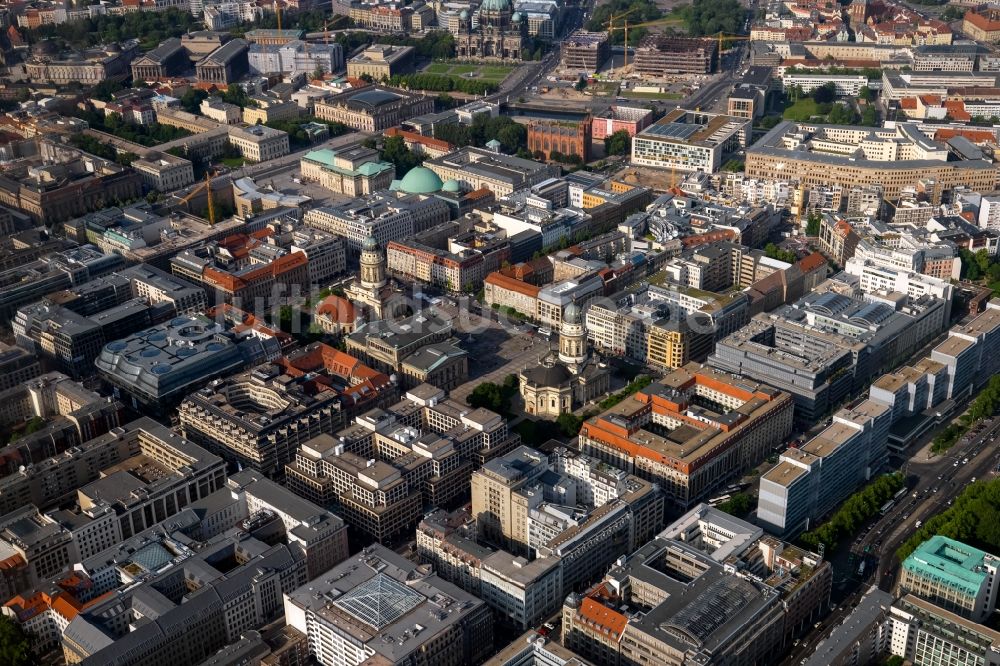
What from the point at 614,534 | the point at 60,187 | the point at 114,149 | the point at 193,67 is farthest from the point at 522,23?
the point at 614,534

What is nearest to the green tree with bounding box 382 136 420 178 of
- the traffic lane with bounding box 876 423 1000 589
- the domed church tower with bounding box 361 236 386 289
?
the domed church tower with bounding box 361 236 386 289

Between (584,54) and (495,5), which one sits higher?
(495,5)

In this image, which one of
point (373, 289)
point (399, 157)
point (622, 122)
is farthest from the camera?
point (622, 122)

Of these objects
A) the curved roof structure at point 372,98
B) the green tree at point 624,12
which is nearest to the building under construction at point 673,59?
the green tree at point 624,12

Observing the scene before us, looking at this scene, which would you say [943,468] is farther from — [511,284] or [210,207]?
[210,207]

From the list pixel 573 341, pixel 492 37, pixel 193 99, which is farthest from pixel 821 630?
pixel 492 37

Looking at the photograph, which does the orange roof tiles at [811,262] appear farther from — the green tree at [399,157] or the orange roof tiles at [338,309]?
the green tree at [399,157]

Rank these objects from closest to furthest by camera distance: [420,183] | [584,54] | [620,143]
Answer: [420,183] < [620,143] < [584,54]
